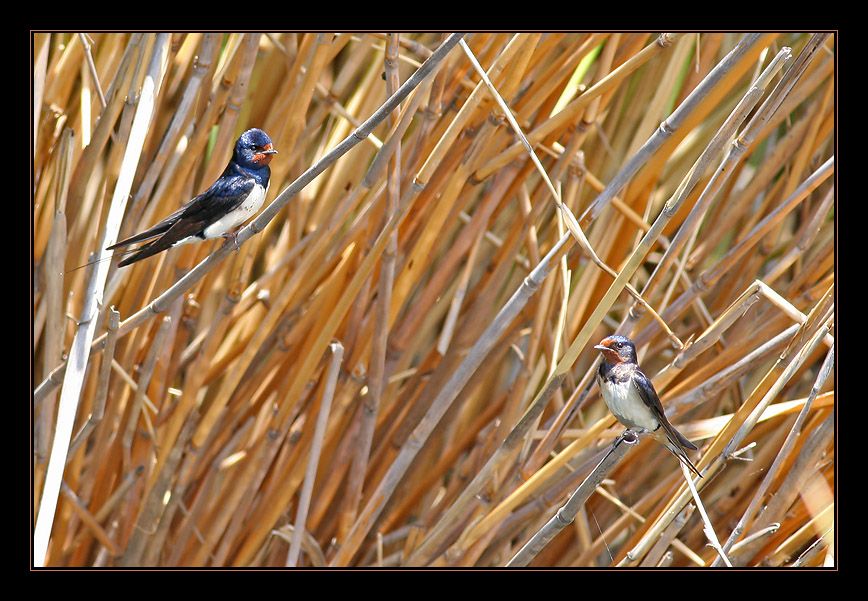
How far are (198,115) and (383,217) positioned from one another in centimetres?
27

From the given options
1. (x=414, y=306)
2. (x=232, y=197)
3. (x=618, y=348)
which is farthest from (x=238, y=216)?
(x=618, y=348)

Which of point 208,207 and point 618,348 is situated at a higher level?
point 208,207

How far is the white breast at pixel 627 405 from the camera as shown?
93 centimetres

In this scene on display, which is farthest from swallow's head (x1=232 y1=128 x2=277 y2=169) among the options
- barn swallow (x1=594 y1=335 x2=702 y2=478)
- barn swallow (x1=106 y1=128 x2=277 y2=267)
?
barn swallow (x1=594 y1=335 x2=702 y2=478)

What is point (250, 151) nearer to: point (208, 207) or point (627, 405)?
point (208, 207)

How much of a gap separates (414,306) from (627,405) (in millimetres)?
391

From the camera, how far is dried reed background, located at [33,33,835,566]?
3.43 ft

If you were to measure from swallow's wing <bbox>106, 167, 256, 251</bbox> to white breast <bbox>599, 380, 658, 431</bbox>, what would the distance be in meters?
0.46

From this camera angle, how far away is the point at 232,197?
100cm

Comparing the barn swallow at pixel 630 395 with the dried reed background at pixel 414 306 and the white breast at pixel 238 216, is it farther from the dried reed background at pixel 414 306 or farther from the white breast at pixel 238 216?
the white breast at pixel 238 216

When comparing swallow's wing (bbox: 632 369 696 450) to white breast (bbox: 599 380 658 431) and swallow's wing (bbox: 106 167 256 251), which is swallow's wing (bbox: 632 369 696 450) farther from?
swallow's wing (bbox: 106 167 256 251)

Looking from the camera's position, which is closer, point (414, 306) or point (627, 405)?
point (627, 405)

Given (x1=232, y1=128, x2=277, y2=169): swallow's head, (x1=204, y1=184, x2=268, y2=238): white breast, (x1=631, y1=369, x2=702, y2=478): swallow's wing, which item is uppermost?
(x1=232, y1=128, x2=277, y2=169): swallow's head

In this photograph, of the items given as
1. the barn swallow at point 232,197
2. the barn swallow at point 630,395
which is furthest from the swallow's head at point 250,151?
the barn swallow at point 630,395
